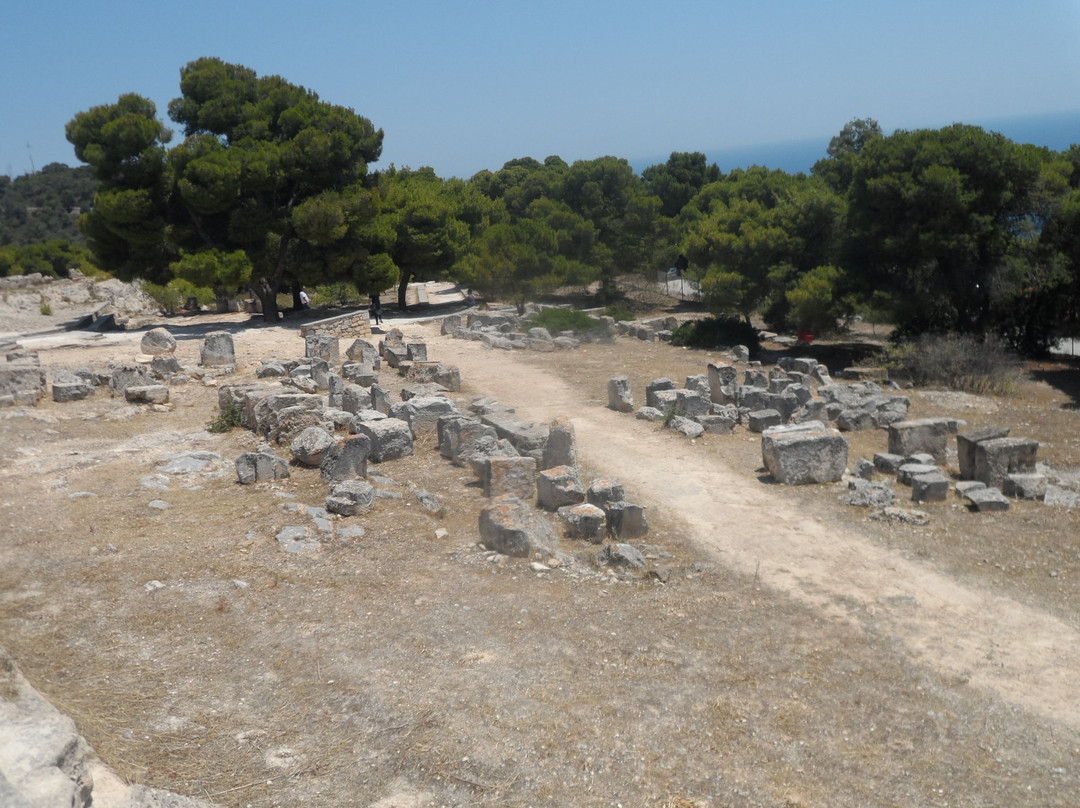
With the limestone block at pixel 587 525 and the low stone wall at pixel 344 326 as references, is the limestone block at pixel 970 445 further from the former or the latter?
the low stone wall at pixel 344 326

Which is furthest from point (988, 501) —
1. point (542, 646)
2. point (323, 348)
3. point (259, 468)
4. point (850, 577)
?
point (323, 348)

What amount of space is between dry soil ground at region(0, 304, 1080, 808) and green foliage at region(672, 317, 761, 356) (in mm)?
12567

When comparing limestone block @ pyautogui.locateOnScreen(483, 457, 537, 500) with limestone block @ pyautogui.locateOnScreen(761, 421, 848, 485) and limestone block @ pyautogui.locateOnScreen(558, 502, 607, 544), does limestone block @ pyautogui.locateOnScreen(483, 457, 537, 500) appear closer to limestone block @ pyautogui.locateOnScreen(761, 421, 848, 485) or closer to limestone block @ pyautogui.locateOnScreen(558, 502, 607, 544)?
limestone block @ pyautogui.locateOnScreen(558, 502, 607, 544)

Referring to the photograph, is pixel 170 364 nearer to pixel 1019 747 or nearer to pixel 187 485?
pixel 187 485

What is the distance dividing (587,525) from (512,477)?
144cm

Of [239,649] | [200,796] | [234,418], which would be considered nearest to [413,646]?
[239,649]

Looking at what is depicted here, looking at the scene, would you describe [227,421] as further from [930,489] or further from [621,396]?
[930,489]

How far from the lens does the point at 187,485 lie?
35.0 ft

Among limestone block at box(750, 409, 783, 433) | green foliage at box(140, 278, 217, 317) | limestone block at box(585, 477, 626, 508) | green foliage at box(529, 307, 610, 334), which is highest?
green foliage at box(140, 278, 217, 317)

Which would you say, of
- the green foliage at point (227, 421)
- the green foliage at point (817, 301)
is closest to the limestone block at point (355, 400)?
the green foliage at point (227, 421)

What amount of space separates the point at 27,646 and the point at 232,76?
22.1 metres

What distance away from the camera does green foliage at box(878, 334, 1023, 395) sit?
18.0m

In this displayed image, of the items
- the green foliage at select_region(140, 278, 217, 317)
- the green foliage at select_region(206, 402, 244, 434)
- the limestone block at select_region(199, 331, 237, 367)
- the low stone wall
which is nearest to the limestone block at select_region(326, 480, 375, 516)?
the green foliage at select_region(206, 402, 244, 434)

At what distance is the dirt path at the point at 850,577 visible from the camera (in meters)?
6.79
